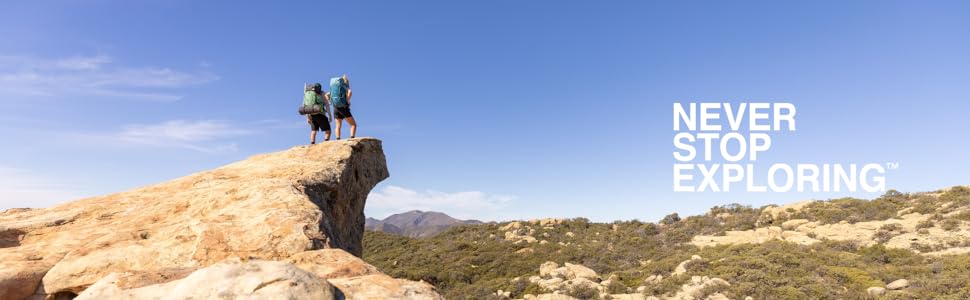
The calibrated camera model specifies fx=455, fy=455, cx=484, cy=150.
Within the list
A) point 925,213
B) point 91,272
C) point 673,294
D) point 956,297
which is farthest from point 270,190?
point 925,213

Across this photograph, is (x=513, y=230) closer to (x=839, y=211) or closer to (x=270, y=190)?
(x=839, y=211)

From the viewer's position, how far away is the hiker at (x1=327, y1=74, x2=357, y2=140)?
11773 millimetres

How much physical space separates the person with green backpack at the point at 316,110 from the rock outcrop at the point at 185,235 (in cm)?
262

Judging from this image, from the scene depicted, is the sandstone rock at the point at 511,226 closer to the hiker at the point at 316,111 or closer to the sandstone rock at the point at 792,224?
the sandstone rock at the point at 792,224

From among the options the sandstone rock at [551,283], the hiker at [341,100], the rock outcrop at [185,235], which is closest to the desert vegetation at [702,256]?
the sandstone rock at [551,283]

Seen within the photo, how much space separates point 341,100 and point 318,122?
0.82m

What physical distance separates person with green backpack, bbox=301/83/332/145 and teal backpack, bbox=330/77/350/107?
27 cm

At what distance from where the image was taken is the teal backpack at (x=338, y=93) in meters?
11.8

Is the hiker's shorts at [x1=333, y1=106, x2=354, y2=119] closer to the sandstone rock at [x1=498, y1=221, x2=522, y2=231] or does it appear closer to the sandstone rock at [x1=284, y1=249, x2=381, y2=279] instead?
the sandstone rock at [x1=284, y1=249, x2=381, y2=279]

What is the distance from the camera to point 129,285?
3.49 metres

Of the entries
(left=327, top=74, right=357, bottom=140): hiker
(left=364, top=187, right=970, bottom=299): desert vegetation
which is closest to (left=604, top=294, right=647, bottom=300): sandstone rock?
(left=364, top=187, right=970, bottom=299): desert vegetation

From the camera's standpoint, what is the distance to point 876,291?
1772 centimetres

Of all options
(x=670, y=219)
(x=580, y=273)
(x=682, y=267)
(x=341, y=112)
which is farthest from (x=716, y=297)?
(x=670, y=219)

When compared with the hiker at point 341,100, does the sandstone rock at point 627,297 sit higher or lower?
lower
